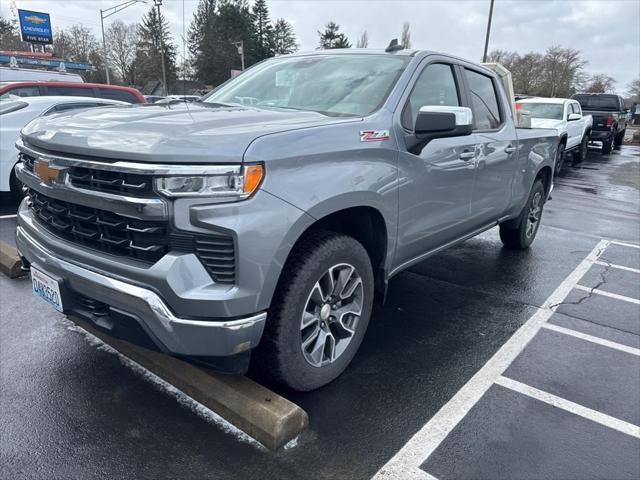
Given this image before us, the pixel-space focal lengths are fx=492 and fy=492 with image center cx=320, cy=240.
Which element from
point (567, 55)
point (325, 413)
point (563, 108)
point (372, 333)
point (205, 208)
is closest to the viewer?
point (205, 208)

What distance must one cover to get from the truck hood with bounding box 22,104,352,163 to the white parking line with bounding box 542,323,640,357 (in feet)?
7.94

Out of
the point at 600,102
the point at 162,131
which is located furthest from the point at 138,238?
the point at 600,102

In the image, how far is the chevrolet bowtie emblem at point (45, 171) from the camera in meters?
2.35

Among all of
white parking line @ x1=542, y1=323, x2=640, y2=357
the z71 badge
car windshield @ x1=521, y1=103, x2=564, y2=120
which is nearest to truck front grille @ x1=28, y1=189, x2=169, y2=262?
the z71 badge

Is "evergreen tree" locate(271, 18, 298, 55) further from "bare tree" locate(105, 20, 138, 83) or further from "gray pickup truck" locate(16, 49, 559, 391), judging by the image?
"gray pickup truck" locate(16, 49, 559, 391)

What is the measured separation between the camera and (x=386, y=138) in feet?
9.30

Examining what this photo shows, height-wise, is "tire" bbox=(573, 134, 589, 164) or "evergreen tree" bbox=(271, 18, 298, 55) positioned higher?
"evergreen tree" bbox=(271, 18, 298, 55)

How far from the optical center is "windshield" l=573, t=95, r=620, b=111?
1925 centimetres

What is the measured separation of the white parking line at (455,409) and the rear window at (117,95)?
7985mm

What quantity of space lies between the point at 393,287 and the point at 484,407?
1877 mm

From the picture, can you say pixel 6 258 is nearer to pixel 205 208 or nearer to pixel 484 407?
pixel 205 208

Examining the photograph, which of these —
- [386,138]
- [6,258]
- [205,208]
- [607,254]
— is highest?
[386,138]

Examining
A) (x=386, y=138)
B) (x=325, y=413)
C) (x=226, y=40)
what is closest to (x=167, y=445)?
(x=325, y=413)

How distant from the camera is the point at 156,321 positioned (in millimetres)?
2064
